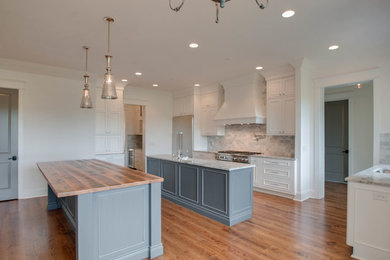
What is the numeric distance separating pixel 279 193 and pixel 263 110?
1890 millimetres

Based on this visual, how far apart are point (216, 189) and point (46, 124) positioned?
4.01 m

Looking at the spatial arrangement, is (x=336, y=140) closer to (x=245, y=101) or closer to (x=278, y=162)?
(x=278, y=162)

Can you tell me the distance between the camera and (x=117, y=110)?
19.7 feet

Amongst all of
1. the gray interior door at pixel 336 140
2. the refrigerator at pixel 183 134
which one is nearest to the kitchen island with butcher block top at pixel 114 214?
the refrigerator at pixel 183 134

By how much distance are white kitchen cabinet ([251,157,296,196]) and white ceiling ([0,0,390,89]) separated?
1985 mm

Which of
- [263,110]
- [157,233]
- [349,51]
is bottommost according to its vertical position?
[157,233]

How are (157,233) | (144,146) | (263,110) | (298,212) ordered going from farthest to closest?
(144,146)
(263,110)
(298,212)
(157,233)

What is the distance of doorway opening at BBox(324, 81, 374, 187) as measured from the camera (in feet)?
17.8

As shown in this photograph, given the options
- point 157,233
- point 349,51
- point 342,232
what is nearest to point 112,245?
point 157,233

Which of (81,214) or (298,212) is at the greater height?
(81,214)

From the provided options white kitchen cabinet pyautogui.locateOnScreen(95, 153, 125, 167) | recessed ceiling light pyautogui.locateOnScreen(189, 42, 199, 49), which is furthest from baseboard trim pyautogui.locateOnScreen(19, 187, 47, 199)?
recessed ceiling light pyautogui.locateOnScreen(189, 42, 199, 49)

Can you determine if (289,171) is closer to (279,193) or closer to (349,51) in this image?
(279,193)

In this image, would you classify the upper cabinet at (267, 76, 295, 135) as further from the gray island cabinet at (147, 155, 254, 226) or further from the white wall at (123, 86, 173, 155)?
the white wall at (123, 86, 173, 155)

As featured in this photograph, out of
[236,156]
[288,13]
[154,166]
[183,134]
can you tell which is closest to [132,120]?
[183,134]
